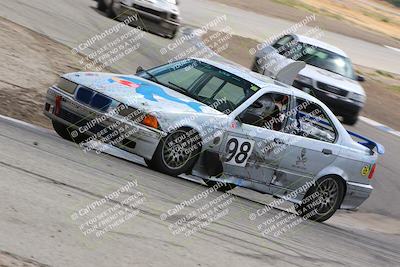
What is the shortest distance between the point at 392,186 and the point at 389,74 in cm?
1621

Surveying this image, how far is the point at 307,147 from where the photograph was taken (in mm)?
10766

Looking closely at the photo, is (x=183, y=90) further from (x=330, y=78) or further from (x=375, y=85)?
(x=375, y=85)

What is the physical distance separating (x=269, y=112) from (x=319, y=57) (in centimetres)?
955

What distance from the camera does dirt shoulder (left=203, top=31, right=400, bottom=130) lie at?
2339 cm

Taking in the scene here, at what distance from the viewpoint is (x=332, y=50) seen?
66.2ft

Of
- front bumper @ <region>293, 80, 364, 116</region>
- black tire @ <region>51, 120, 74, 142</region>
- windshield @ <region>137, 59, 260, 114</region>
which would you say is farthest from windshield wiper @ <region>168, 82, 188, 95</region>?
front bumper @ <region>293, 80, 364, 116</region>

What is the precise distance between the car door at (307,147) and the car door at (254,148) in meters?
0.14

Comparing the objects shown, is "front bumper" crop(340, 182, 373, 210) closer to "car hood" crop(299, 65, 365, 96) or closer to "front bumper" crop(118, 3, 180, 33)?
"car hood" crop(299, 65, 365, 96)

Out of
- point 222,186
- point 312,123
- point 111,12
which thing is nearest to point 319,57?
point 111,12

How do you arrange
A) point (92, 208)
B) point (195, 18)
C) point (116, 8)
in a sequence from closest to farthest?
point (92, 208)
point (116, 8)
point (195, 18)

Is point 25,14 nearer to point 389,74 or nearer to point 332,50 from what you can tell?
point 332,50

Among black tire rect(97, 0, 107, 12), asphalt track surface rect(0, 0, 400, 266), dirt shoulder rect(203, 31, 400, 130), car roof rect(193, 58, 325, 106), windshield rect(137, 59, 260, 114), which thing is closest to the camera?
asphalt track surface rect(0, 0, 400, 266)

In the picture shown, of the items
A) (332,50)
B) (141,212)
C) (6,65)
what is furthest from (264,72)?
(141,212)

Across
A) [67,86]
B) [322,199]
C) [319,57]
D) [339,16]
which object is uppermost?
[67,86]
